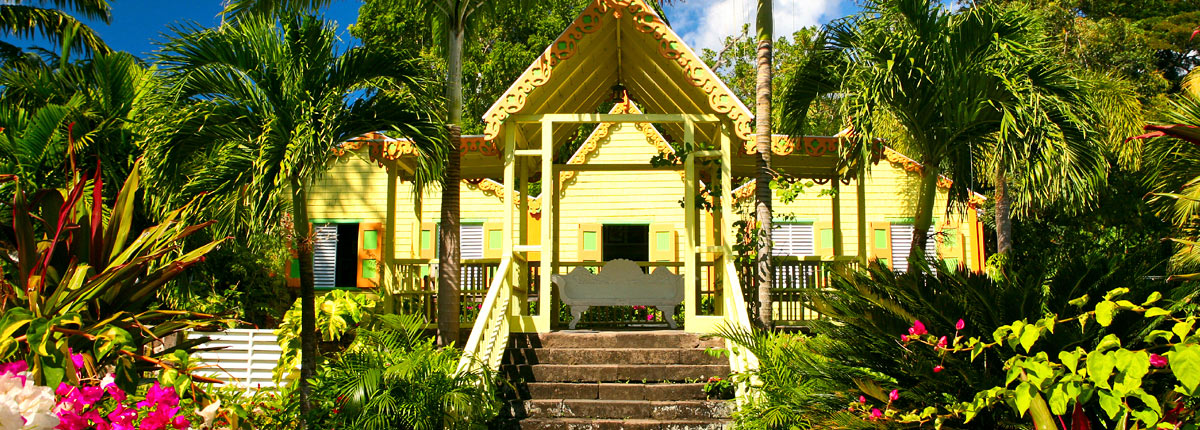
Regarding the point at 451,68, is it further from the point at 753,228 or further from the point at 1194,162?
the point at 1194,162

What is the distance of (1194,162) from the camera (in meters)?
10.4

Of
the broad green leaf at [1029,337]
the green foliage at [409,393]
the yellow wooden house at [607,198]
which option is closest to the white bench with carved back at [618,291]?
the yellow wooden house at [607,198]

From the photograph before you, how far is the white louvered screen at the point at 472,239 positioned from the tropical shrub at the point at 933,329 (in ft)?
41.7

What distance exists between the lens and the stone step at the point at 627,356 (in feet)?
27.3

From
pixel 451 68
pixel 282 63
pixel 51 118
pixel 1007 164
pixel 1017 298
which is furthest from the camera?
pixel 51 118

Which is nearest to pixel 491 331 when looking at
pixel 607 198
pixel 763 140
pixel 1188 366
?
pixel 763 140

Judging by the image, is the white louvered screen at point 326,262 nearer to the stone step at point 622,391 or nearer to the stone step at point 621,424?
the stone step at point 622,391

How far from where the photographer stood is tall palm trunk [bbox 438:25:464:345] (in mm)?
9289

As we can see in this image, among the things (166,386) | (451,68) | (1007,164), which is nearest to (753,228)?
(1007,164)

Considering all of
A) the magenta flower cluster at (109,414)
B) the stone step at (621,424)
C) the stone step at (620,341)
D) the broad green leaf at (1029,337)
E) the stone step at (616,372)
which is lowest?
the stone step at (621,424)

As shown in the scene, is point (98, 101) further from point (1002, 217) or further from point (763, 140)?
point (1002, 217)

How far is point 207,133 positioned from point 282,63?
816 mm

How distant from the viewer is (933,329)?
453 cm

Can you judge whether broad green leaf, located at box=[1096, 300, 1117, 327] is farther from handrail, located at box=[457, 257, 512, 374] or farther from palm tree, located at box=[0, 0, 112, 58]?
palm tree, located at box=[0, 0, 112, 58]
